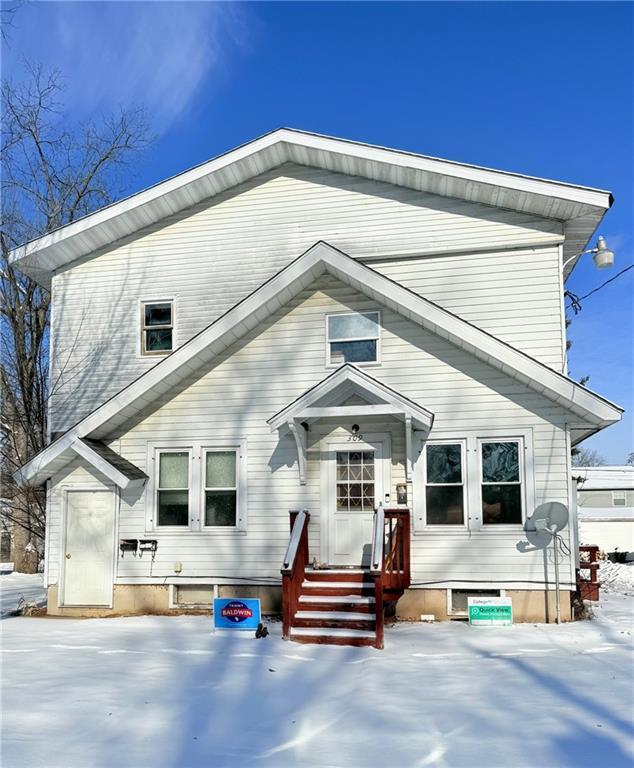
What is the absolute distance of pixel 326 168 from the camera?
12.1 m

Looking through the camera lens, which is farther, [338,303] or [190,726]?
[338,303]

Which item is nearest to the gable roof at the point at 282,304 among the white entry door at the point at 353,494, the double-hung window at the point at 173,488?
the double-hung window at the point at 173,488

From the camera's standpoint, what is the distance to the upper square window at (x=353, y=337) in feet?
35.4

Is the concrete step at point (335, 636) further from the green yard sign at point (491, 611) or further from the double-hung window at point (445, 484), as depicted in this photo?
the double-hung window at point (445, 484)

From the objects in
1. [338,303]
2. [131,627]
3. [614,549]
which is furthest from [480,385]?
[614,549]

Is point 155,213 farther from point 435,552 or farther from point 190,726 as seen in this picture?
point 190,726

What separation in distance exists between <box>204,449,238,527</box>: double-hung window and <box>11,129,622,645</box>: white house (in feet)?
0.10

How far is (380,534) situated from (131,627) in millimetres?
3810

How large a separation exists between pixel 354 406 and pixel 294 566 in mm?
2447

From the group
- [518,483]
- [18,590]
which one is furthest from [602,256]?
[18,590]

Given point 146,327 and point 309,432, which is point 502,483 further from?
point 146,327

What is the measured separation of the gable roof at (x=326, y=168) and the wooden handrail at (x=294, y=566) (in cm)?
578

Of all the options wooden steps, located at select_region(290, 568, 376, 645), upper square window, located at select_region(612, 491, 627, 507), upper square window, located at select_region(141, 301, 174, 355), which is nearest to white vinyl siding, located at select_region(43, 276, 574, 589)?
wooden steps, located at select_region(290, 568, 376, 645)

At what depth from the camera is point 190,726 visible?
17.7 ft
